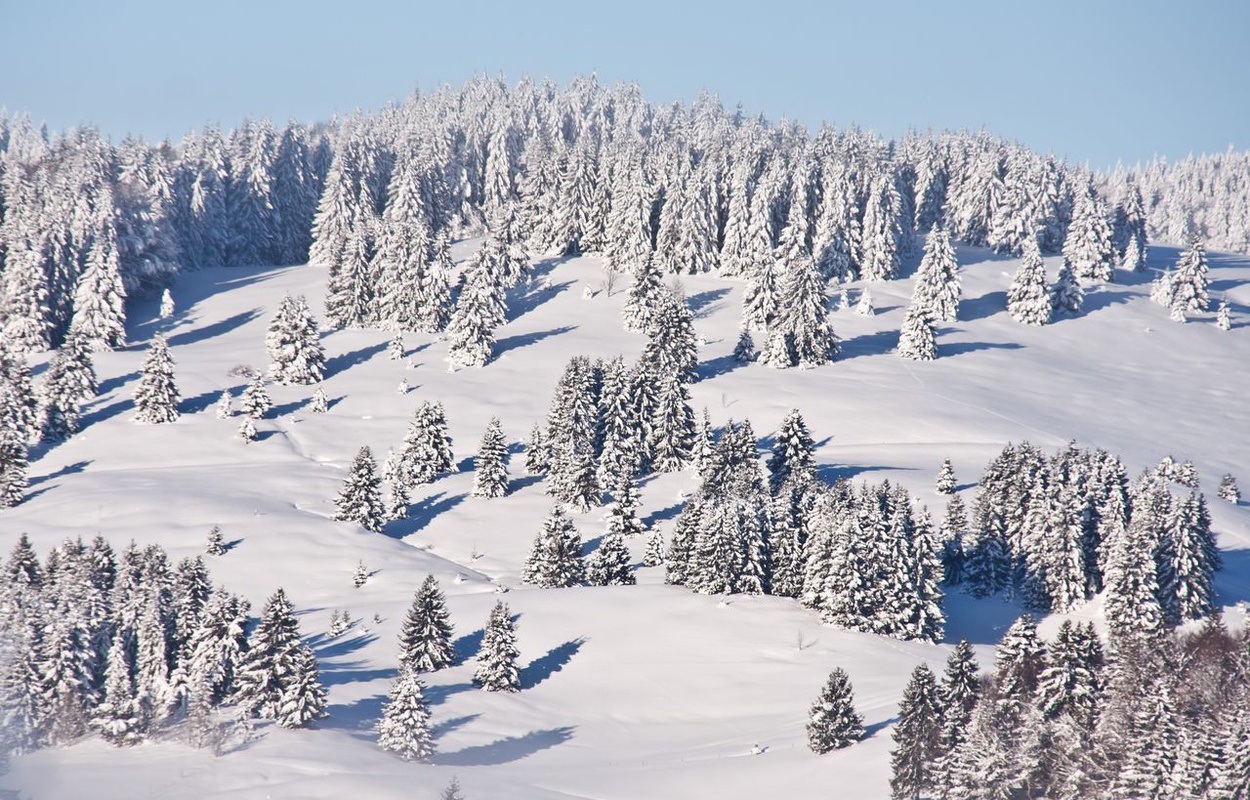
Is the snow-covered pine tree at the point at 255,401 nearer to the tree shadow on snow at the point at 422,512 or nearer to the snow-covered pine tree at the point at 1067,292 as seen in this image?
the tree shadow on snow at the point at 422,512

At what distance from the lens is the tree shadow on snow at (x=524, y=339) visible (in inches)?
4006

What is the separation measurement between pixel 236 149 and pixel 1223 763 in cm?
13496

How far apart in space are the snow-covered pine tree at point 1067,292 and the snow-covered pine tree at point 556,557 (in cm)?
7781

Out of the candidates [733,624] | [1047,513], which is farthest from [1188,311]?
[733,624]

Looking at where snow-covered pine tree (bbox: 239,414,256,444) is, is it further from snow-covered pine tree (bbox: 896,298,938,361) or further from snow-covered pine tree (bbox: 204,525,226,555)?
snow-covered pine tree (bbox: 896,298,938,361)

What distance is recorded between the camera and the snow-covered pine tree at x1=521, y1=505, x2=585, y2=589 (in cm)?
5859

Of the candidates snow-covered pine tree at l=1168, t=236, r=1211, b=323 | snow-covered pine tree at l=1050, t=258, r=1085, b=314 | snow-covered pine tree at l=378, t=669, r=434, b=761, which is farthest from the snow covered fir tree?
snow-covered pine tree at l=1050, t=258, r=1085, b=314

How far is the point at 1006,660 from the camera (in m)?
38.0

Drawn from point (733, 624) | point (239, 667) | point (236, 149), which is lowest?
point (733, 624)

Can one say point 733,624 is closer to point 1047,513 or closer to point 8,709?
point 1047,513

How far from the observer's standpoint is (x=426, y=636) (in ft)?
158

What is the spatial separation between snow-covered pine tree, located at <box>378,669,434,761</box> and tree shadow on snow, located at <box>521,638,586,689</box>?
9028 mm

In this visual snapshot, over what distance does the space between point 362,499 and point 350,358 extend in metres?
33.9

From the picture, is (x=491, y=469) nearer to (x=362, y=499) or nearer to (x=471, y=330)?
(x=362, y=499)
